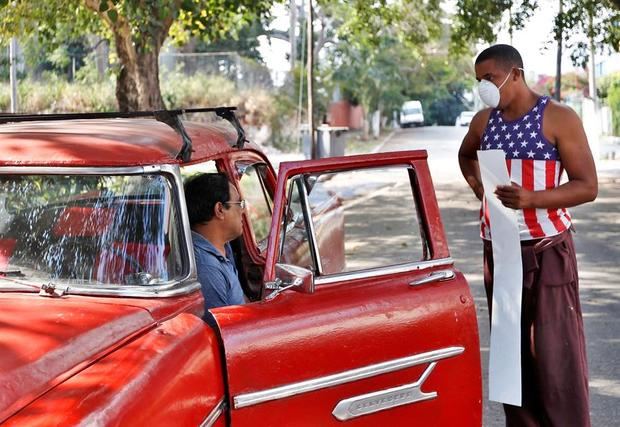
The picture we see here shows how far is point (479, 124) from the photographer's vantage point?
4395 millimetres

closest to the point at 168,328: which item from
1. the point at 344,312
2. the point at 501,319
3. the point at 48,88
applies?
the point at 344,312

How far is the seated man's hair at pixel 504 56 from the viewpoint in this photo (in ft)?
13.5

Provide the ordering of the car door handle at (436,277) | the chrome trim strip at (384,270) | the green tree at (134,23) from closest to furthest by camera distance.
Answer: the chrome trim strip at (384,270)
the car door handle at (436,277)
the green tree at (134,23)

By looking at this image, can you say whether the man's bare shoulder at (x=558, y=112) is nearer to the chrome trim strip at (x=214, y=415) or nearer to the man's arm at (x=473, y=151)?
the man's arm at (x=473, y=151)

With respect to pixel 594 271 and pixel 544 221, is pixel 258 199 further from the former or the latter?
pixel 594 271

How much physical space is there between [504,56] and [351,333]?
1.45m

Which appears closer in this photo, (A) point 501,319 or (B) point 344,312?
(B) point 344,312

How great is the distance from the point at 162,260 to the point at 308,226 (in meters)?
0.61

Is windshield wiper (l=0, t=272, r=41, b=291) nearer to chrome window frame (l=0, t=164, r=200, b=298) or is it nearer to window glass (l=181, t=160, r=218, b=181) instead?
chrome window frame (l=0, t=164, r=200, b=298)

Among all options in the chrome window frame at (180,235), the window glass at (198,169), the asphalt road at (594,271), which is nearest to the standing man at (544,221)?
the window glass at (198,169)

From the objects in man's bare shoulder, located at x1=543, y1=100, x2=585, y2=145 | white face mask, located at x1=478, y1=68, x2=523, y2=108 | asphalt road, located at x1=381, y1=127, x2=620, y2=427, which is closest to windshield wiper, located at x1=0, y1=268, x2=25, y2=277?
white face mask, located at x1=478, y1=68, x2=523, y2=108

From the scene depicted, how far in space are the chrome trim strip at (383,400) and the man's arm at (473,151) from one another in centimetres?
115

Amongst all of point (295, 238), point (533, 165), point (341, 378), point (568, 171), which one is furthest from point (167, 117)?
point (568, 171)

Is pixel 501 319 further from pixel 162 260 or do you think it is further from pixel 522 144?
pixel 162 260
